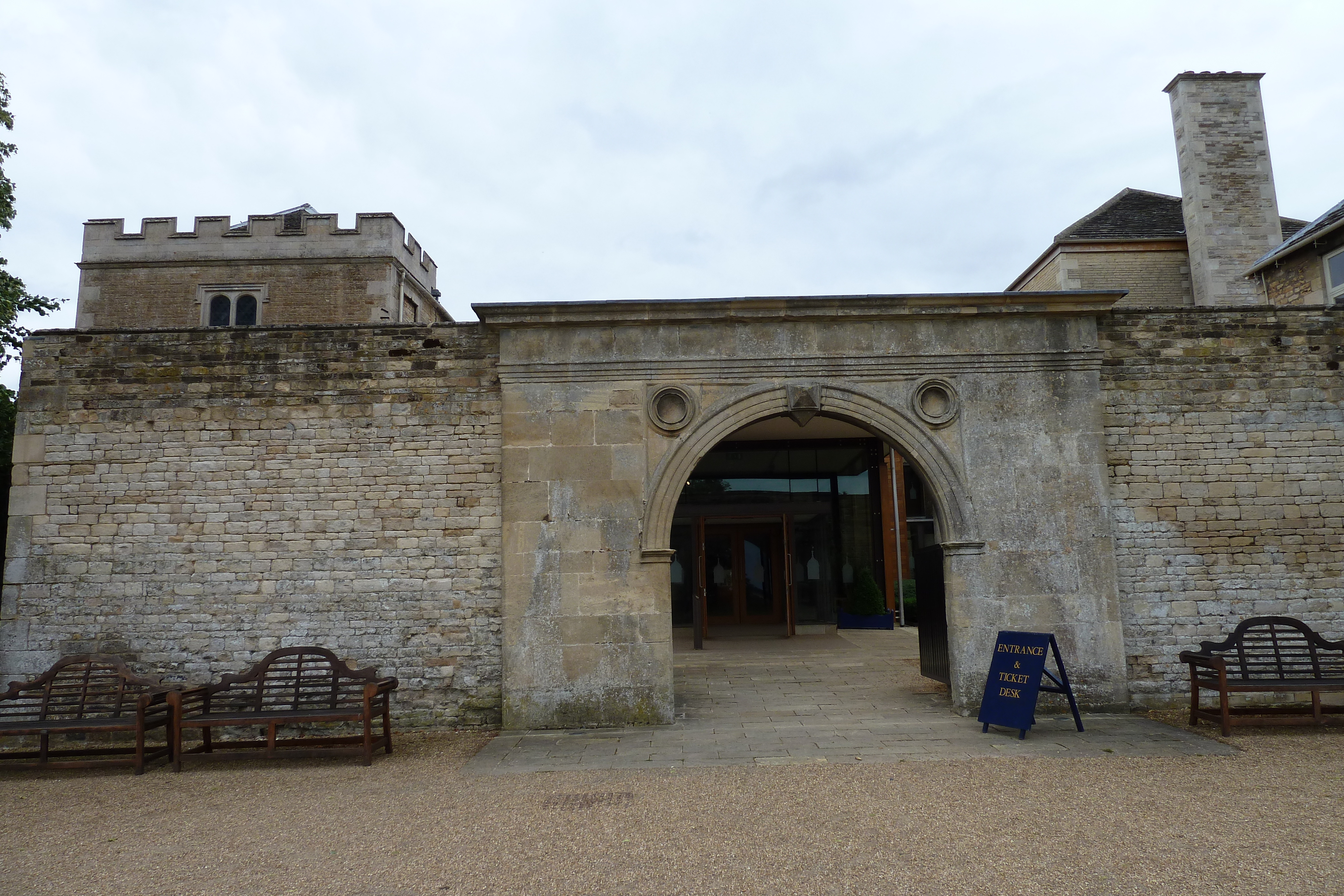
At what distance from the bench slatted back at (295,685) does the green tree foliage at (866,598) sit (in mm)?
12167

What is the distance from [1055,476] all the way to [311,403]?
6.93 metres

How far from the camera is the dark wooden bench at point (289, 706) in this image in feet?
20.6

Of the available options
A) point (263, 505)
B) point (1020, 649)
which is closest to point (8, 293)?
point (263, 505)

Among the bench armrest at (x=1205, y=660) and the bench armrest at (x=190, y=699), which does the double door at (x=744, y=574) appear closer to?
the bench armrest at (x=1205, y=660)

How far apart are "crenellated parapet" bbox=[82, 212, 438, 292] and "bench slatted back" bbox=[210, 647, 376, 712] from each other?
13768 mm

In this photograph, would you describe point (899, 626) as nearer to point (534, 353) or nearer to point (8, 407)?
point (534, 353)

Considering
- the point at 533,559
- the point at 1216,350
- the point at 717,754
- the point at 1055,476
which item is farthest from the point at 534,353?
the point at 1216,350

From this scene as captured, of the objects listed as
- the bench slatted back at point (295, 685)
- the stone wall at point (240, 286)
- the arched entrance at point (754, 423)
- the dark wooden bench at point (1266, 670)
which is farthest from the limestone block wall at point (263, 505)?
the stone wall at point (240, 286)

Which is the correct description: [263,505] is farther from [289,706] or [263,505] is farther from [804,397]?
[804,397]

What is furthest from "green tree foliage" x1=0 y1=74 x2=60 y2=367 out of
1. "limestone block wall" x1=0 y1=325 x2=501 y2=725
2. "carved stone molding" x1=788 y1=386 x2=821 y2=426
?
"carved stone molding" x1=788 y1=386 x2=821 y2=426

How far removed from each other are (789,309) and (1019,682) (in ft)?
12.4

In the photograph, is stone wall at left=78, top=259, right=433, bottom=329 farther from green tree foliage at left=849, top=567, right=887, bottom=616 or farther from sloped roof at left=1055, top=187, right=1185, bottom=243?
sloped roof at left=1055, top=187, right=1185, bottom=243

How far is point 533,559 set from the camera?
291 inches

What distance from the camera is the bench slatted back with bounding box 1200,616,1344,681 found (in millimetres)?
6867
